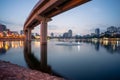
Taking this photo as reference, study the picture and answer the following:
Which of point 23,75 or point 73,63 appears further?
point 73,63

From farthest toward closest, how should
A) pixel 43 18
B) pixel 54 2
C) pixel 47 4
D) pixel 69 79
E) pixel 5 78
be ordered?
pixel 43 18
pixel 47 4
pixel 54 2
pixel 69 79
pixel 5 78

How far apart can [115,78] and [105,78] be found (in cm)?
74

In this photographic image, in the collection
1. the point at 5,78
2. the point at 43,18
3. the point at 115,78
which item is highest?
the point at 43,18

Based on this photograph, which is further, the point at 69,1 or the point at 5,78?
the point at 69,1

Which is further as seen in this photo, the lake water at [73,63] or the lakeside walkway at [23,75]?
the lake water at [73,63]

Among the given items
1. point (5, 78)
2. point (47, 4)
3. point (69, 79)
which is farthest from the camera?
point (47, 4)

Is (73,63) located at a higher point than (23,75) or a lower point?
lower

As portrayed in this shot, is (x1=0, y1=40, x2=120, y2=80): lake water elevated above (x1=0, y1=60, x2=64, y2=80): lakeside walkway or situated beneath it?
situated beneath

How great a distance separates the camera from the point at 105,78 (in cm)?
1052

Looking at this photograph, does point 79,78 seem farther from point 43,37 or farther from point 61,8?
point 43,37

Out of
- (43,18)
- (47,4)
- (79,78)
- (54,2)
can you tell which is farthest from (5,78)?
(43,18)

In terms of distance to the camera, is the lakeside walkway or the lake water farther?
the lake water

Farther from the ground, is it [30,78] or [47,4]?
[47,4]

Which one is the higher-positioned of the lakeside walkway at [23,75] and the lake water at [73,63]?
the lakeside walkway at [23,75]
